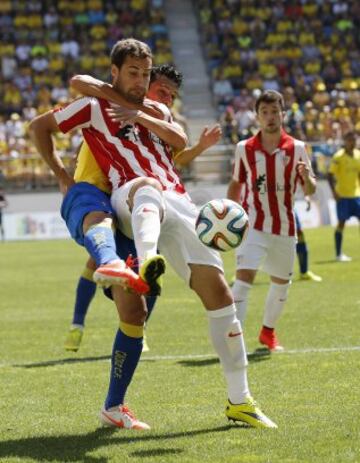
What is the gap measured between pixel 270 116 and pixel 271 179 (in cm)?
68

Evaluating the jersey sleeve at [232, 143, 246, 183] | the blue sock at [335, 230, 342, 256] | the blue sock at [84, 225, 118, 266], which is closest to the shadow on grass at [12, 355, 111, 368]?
the jersey sleeve at [232, 143, 246, 183]

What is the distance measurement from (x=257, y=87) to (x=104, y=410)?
3262cm

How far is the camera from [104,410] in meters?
6.49

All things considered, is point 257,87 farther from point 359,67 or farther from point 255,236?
point 255,236

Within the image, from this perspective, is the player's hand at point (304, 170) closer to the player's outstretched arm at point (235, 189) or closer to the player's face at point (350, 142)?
the player's outstretched arm at point (235, 189)

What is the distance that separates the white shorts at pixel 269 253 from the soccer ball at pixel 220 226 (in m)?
3.58

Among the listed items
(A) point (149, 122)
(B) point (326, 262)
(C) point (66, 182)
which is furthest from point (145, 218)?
(B) point (326, 262)

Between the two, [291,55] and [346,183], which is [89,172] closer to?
[346,183]

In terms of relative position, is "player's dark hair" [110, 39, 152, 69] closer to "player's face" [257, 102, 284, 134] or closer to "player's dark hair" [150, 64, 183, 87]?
"player's dark hair" [150, 64, 183, 87]

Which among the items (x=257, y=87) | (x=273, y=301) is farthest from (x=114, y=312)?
(x=257, y=87)

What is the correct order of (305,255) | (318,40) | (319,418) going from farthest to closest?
(318,40) < (305,255) < (319,418)

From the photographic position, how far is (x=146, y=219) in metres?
5.97

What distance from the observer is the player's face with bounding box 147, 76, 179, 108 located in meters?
8.21

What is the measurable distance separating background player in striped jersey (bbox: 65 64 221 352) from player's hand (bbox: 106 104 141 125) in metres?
0.08
